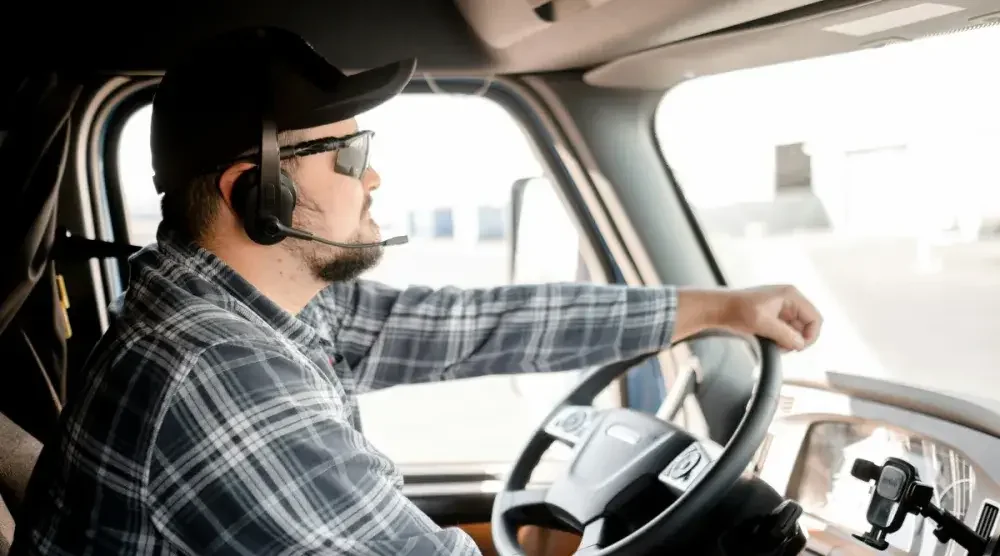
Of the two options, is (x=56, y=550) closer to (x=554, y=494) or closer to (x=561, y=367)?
(x=554, y=494)

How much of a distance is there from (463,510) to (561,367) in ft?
2.83

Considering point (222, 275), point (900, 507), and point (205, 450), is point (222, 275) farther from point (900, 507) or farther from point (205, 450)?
point (900, 507)

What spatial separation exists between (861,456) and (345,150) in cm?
103

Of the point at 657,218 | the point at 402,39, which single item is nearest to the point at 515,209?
the point at 657,218

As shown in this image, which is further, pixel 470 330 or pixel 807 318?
pixel 470 330

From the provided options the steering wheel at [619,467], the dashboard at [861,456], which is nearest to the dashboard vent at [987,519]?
the dashboard at [861,456]

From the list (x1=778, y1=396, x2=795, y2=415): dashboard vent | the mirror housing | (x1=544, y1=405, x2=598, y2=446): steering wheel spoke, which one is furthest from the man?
the mirror housing

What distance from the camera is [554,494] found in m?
1.38

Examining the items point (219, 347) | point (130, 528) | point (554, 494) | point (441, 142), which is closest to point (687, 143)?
point (441, 142)

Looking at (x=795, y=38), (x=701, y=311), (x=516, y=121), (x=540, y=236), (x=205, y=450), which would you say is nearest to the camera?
(x=205, y=450)

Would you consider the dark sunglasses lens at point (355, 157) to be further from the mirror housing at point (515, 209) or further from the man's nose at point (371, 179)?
the mirror housing at point (515, 209)

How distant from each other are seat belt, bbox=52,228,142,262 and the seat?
66 centimetres

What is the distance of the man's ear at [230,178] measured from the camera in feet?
3.96

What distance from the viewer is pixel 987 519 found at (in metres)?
1.12
